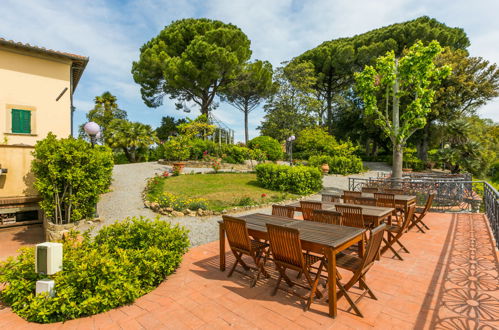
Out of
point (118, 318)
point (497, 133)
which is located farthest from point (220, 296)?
point (497, 133)

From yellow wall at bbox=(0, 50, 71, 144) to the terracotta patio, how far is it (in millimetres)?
7955

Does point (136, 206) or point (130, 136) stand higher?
point (130, 136)

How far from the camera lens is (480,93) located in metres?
20.9

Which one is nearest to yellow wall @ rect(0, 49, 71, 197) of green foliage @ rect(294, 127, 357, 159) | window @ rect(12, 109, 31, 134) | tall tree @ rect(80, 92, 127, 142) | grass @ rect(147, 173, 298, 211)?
window @ rect(12, 109, 31, 134)

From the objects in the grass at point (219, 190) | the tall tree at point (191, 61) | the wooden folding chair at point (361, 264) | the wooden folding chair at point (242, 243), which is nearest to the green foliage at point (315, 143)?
the tall tree at point (191, 61)

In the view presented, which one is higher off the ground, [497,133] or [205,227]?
[497,133]

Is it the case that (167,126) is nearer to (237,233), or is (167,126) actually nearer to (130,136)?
(130,136)

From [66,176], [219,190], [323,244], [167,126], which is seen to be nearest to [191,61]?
[167,126]

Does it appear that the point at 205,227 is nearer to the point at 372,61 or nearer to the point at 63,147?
the point at 63,147

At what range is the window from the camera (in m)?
8.55

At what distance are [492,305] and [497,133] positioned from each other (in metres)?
35.3

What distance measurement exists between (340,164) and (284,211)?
1462cm

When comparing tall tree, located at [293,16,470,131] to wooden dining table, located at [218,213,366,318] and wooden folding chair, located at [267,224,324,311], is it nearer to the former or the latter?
wooden dining table, located at [218,213,366,318]

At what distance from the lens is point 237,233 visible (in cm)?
358
